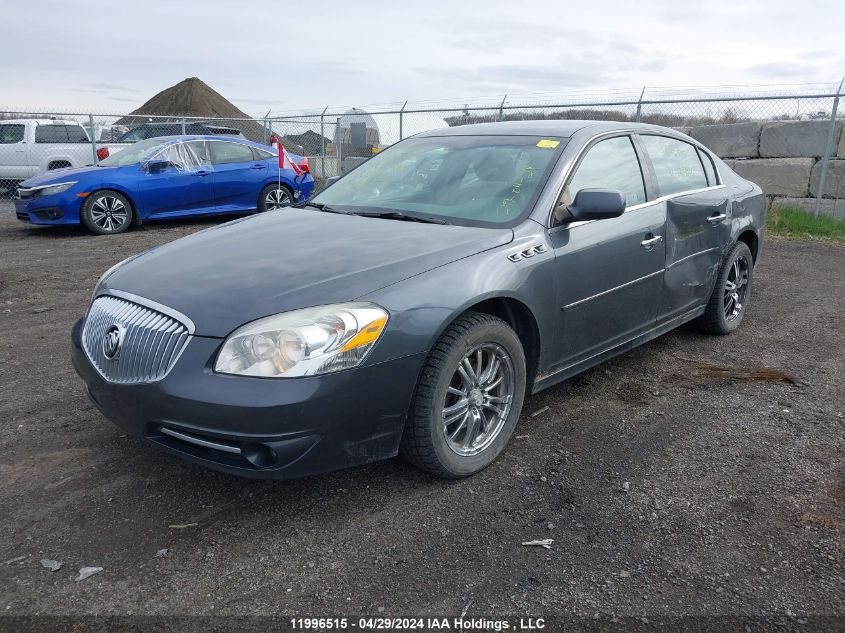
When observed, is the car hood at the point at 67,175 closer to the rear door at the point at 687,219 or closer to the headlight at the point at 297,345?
the rear door at the point at 687,219

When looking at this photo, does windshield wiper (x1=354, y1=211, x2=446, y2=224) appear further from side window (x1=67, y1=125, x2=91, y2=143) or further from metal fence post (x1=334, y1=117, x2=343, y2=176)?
metal fence post (x1=334, y1=117, x2=343, y2=176)

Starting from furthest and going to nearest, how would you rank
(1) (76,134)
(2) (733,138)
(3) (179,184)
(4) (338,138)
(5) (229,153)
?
(4) (338,138) → (1) (76,134) → (2) (733,138) → (5) (229,153) → (3) (179,184)

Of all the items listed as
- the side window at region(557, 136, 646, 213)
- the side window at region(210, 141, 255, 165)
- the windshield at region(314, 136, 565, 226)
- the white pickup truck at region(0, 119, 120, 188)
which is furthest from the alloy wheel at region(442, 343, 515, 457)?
the white pickup truck at region(0, 119, 120, 188)

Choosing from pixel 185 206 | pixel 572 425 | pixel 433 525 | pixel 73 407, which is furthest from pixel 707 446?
pixel 185 206

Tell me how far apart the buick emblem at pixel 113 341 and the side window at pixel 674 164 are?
3.23 metres

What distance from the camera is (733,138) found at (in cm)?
1189

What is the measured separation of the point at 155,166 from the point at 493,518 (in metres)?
9.35

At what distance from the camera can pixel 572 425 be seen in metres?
3.78

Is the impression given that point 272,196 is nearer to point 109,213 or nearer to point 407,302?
point 109,213

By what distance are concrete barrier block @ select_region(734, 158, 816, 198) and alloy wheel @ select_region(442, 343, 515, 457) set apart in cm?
970

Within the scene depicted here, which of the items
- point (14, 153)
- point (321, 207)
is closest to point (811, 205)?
point (321, 207)

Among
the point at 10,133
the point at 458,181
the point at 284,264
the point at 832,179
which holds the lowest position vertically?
the point at 284,264

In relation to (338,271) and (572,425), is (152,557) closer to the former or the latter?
(338,271)

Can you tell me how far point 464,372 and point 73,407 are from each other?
235 centimetres
